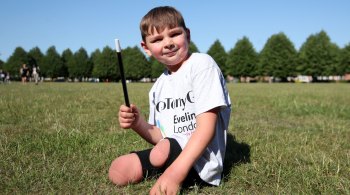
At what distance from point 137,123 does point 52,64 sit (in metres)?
105

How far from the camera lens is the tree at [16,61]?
96.6 meters

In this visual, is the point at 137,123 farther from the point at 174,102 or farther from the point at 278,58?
the point at 278,58

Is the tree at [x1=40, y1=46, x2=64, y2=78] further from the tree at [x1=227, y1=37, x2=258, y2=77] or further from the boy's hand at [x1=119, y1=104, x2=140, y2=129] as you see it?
the boy's hand at [x1=119, y1=104, x2=140, y2=129]

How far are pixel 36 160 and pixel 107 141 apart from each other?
123 cm

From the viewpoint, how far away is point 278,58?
8206 centimetres

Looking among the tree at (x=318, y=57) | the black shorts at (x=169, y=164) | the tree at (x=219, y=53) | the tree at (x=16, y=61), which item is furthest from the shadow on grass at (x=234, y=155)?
the tree at (x=16, y=61)

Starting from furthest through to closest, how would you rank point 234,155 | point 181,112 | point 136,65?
point 136,65 → point 234,155 → point 181,112

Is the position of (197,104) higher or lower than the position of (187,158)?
higher

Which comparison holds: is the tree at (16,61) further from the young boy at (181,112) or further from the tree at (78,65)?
the young boy at (181,112)

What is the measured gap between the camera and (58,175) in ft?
11.3

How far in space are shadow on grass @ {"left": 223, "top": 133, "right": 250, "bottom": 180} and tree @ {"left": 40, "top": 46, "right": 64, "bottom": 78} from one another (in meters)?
103

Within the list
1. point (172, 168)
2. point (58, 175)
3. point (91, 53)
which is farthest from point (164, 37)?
point (91, 53)

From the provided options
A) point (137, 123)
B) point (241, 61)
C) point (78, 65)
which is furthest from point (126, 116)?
point (78, 65)

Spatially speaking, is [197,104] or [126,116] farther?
[126,116]
